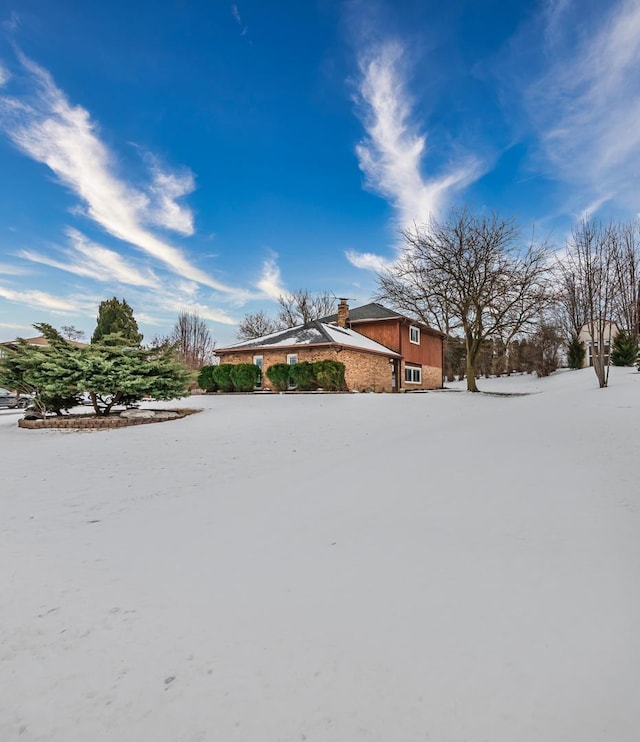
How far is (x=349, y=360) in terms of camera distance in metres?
19.3

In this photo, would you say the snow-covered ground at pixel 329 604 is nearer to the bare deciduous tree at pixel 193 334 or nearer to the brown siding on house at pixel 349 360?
the brown siding on house at pixel 349 360

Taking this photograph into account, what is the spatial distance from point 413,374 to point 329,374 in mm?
10331

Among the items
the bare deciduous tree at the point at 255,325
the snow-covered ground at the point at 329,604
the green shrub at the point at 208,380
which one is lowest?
the snow-covered ground at the point at 329,604

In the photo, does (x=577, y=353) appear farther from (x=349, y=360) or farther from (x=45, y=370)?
(x=45, y=370)

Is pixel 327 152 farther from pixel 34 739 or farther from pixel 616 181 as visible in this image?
pixel 34 739

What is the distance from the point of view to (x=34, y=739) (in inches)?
57.2

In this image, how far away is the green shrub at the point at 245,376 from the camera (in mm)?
19047

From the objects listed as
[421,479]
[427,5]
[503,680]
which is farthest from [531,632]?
[427,5]

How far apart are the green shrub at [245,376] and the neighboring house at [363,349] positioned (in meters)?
1.15

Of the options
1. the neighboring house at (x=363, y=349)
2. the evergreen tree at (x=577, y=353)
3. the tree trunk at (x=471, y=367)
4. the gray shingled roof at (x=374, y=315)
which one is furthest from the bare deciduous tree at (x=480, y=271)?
the evergreen tree at (x=577, y=353)

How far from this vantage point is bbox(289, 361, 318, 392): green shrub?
17922 mm

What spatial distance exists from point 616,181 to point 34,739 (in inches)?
810

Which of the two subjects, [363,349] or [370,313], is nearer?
[363,349]

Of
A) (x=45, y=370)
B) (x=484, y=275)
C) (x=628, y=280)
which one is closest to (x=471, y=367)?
(x=484, y=275)
